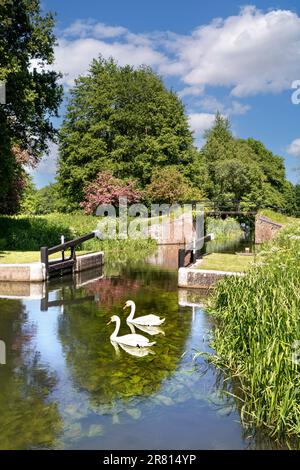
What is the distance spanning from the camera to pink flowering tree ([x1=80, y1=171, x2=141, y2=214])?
44531mm

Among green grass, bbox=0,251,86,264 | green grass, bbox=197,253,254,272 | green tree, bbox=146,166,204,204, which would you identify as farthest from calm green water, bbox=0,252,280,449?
green tree, bbox=146,166,204,204

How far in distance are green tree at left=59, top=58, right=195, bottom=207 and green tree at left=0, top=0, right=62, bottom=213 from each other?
19.7 meters

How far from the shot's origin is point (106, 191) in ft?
147

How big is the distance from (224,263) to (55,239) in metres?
13.5

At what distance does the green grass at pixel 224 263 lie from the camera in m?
19.6

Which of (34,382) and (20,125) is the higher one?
(20,125)

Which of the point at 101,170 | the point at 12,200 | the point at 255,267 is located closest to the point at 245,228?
the point at 101,170

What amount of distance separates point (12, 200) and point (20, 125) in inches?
556

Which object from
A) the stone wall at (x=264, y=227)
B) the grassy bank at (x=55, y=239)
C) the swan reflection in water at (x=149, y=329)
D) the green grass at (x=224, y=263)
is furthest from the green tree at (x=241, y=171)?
the swan reflection in water at (x=149, y=329)

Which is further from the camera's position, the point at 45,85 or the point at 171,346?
the point at 45,85

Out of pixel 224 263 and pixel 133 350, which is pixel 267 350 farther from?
pixel 224 263

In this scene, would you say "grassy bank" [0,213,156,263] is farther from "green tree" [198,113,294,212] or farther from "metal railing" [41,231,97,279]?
"green tree" [198,113,294,212]
